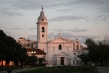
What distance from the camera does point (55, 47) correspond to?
375 ft

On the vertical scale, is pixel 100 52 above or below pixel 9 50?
below

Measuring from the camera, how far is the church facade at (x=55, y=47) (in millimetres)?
111125

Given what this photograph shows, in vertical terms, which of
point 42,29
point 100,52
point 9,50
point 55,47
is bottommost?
point 100,52

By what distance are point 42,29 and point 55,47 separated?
10365 millimetres

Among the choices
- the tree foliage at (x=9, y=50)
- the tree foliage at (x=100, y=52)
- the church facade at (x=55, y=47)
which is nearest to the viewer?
the tree foliage at (x=9, y=50)

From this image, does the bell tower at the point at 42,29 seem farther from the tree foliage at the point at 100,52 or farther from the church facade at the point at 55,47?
the tree foliage at the point at 100,52

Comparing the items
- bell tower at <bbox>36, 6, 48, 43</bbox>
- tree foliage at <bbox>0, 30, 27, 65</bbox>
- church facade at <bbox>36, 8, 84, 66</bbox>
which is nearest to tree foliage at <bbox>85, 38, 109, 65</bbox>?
tree foliage at <bbox>0, 30, 27, 65</bbox>

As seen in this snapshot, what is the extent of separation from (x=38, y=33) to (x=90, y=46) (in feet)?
110

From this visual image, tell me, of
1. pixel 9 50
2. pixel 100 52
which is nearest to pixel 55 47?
pixel 100 52

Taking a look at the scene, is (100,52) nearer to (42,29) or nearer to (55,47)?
(55,47)

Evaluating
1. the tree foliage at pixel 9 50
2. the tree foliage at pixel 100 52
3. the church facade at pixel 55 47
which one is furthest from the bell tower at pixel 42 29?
the tree foliage at pixel 9 50

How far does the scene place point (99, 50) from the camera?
78.1m

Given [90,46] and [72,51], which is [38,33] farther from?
[90,46]

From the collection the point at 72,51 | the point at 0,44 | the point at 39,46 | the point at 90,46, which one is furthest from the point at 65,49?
the point at 0,44
